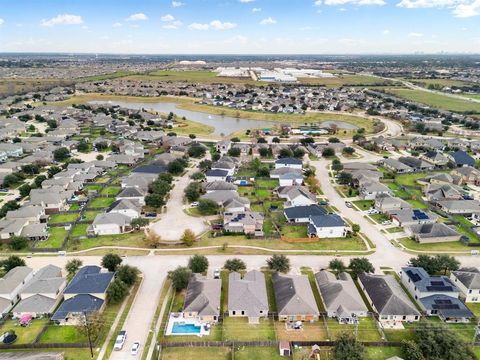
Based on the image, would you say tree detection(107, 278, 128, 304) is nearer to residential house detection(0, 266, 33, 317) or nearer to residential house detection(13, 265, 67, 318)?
residential house detection(13, 265, 67, 318)

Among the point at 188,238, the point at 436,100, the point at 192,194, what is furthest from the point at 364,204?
the point at 436,100

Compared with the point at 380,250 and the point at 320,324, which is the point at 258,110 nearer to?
the point at 380,250

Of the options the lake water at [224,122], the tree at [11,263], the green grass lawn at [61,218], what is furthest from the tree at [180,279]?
the lake water at [224,122]

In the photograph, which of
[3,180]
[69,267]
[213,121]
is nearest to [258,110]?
[213,121]

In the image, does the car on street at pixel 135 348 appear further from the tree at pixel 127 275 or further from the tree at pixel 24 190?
the tree at pixel 24 190

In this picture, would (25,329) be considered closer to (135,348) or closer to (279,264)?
(135,348)

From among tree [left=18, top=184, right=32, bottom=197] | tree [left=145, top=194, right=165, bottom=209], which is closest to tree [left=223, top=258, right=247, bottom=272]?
tree [left=145, top=194, right=165, bottom=209]

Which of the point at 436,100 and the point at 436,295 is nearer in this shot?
the point at 436,295
